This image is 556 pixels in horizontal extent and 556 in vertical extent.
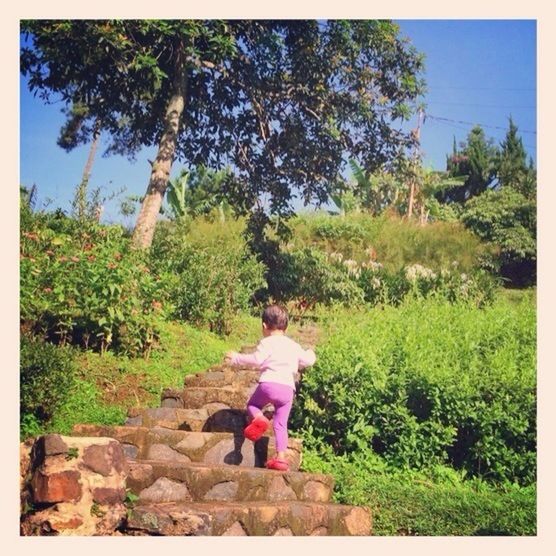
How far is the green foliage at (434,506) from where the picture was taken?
189 inches

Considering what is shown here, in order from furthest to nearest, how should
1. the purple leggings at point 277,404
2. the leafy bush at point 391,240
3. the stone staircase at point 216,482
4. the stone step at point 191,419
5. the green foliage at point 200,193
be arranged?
the green foliage at point 200,193 → the leafy bush at point 391,240 → the stone step at point 191,419 → the purple leggings at point 277,404 → the stone staircase at point 216,482

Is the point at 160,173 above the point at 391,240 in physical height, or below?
above

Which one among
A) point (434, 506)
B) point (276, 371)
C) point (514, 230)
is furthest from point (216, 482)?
point (514, 230)

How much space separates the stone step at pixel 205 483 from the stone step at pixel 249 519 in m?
0.18

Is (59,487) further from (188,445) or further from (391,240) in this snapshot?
(391,240)

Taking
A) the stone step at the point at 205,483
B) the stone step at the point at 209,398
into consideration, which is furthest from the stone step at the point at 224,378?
the stone step at the point at 205,483

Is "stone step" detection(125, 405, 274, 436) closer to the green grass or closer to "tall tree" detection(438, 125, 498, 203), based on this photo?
the green grass

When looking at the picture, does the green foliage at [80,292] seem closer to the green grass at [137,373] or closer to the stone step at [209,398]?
the green grass at [137,373]

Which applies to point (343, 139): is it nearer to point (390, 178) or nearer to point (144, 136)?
point (390, 178)

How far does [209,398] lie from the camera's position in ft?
18.2

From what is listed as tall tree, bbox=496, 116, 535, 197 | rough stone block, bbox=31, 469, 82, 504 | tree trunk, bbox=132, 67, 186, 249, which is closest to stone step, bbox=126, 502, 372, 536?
rough stone block, bbox=31, 469, 82, 504

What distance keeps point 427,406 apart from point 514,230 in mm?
2186

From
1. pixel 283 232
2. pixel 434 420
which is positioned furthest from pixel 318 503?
pixel 283 232
